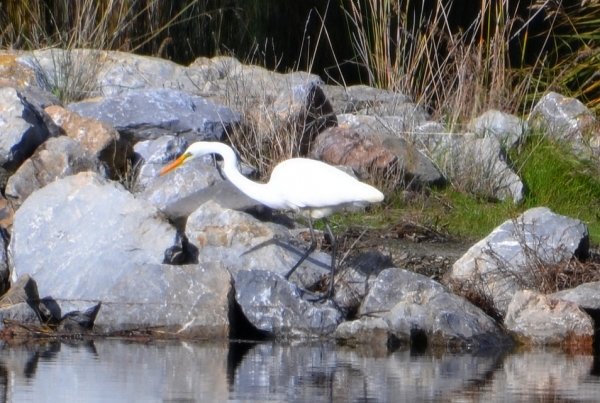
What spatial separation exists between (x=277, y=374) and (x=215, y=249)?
2258 mm

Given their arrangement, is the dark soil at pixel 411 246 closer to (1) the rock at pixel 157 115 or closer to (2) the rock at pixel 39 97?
(1) the rock at pixel 157 115

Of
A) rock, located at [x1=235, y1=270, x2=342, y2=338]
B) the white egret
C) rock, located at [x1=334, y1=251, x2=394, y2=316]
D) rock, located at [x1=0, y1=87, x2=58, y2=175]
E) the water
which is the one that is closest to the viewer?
the water

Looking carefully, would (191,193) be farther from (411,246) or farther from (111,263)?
(411,246)

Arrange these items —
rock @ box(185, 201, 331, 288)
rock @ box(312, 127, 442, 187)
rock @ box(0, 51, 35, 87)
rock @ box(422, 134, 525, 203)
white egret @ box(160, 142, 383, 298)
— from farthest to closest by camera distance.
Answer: rock @ box(0, 51, 35, 87), rock @ box(422, 134, 525, 203), rock @ box(312, 127, 442, 187), rock @ box(185, 201, 331, 288), white egret @ box(160, 142, 383, 298)

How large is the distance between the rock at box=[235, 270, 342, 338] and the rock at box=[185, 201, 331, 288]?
520 mm

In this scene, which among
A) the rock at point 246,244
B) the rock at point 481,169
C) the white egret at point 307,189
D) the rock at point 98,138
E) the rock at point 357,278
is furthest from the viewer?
the rock at point 481,169

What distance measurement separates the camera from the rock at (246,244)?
7.80m

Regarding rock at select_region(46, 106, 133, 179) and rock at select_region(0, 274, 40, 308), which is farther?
rock at select_region(46, 106, 133, 179)

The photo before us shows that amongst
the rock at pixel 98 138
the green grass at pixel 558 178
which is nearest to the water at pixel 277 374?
the rock at pixel 98 138

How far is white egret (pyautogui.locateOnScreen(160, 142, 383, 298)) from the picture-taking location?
7.58 metres

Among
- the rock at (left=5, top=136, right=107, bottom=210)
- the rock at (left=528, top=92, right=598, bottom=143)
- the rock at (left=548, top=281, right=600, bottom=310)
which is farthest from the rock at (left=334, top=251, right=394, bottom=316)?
the rock at (left=528, top=92, right=598, bottom=143)

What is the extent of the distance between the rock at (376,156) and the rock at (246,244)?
2.01 meters

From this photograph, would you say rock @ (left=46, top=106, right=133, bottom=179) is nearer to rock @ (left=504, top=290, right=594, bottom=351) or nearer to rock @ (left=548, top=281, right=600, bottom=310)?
rock @ (left=504, top=290, right=594, bottom=351)

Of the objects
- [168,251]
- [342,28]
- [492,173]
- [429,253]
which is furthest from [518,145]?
[342,28]
